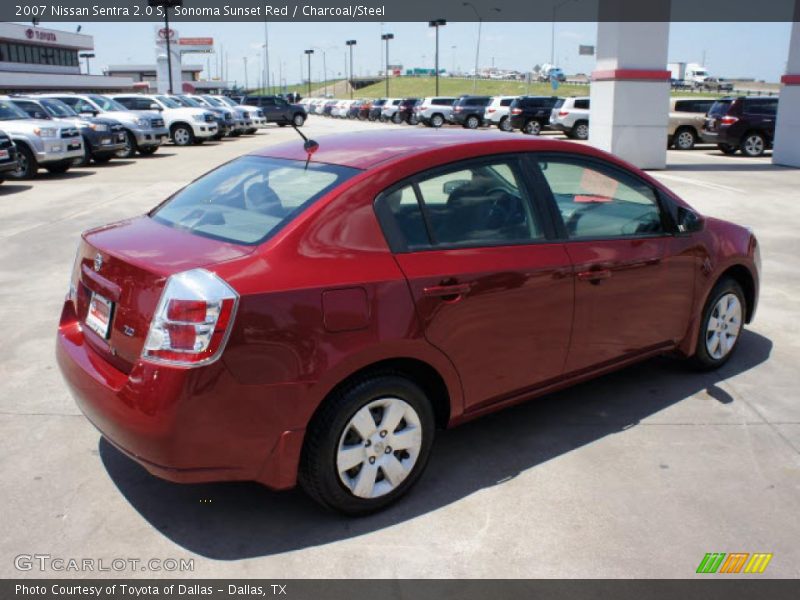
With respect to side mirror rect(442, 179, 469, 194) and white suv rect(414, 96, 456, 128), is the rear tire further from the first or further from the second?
white suv rect(414, 96, 456, 128)

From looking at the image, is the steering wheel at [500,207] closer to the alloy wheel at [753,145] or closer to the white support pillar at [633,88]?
the white support pillar at [633,88]

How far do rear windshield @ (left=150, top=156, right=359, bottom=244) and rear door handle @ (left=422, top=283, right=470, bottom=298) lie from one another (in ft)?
2.05

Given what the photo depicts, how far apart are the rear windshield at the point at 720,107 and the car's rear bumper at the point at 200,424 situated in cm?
2237

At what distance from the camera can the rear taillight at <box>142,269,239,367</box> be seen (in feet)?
9.65

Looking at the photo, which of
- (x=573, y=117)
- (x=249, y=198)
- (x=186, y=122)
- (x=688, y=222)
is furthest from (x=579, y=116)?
(x=249, y=198)

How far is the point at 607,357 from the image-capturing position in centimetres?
438

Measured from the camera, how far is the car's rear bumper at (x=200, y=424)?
2949 mm

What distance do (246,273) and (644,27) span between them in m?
17.5

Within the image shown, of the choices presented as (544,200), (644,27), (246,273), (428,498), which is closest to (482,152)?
(544,200)

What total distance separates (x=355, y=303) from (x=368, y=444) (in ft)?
2.07

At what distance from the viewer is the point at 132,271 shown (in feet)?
10.6

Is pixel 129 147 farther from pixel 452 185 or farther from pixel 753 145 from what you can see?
pixel 452 185

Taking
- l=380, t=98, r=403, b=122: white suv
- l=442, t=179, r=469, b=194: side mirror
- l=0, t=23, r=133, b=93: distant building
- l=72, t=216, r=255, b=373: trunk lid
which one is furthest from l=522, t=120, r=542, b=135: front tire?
l=0, t=23, r=133, b=93: distant building

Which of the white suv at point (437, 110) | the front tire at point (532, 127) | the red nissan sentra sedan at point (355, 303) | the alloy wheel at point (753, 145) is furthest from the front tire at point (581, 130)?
the red nissan sentra sedan at point (355, 303)
